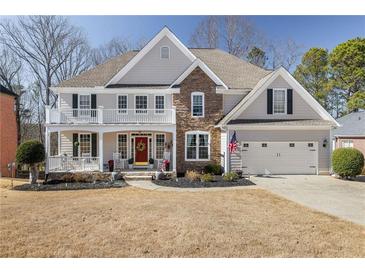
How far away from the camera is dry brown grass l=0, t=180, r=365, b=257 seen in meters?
6.01

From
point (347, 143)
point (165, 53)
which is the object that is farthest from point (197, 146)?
point (347, 143)

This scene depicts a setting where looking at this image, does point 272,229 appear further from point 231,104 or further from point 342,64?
point 342,64

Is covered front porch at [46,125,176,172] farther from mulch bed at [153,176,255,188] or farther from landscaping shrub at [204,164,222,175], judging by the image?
mulch bed at [153,176,255,188]

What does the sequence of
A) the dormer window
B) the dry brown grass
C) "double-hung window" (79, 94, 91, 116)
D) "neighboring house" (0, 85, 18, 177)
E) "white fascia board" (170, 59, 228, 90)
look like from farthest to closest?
"neighboring house" (0, 85, 18, 177) < the dormer window < "double-hung window" (79, 94, 91, 116) < "white fascia board" (170, 59, 228, 90) < the dry brown grass

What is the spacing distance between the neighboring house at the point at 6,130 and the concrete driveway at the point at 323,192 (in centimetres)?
1892

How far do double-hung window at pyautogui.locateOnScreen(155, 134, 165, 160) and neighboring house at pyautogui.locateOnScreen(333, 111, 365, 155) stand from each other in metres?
17.1

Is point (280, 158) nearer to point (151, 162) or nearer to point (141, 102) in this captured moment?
point (151, 162)

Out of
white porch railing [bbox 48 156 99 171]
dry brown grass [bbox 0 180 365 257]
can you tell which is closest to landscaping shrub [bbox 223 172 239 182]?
dry brown grass [bbox 0 180 365 257]

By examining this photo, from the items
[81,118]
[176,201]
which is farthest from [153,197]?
[81,118]

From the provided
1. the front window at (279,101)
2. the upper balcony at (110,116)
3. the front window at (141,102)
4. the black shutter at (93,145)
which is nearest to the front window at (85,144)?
the black shutter at (93,145)

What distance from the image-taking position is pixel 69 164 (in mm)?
17328

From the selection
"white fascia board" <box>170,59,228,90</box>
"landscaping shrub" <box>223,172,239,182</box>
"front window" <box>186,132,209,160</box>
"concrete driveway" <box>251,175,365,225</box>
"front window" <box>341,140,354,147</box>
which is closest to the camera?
"concrete driveway" <box>251,175,365,225</box>

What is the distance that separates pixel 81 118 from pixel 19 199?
25.2 ft

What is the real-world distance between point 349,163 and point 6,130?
981 inches
